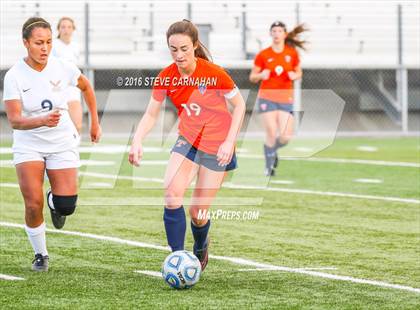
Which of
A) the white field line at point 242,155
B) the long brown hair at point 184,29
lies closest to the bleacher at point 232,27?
the white field line at point 242,155

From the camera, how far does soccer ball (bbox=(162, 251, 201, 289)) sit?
745 centimetres

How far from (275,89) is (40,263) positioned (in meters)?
8.82

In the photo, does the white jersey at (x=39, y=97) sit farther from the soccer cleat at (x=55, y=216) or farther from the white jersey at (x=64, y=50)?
the white jersey at (x=64, y=50)

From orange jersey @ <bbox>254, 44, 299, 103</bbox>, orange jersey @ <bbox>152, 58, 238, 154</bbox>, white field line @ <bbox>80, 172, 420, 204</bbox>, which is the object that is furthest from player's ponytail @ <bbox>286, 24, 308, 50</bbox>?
orange jersey @ <bbox>152, 58, 238, 154</bbox>

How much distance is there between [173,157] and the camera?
7965 mm

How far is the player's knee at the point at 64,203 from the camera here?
859 centimetres

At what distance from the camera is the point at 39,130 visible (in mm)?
8344

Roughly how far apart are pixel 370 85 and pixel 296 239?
16834 millimetres

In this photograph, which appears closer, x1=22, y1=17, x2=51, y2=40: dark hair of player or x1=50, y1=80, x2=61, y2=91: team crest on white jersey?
x1=22, y1=17, x2=51, y2=40: dark hair of player

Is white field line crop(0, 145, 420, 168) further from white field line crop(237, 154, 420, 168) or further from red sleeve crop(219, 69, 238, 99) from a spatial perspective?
red sleeve crop(219, 69, 238, 99)

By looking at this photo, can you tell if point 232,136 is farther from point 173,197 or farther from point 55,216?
point 55,216

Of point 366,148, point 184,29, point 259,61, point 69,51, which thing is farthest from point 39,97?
point 366,148

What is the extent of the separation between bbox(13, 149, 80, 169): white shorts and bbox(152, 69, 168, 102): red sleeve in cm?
97

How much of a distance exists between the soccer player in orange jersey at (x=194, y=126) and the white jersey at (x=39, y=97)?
2.66 ft
